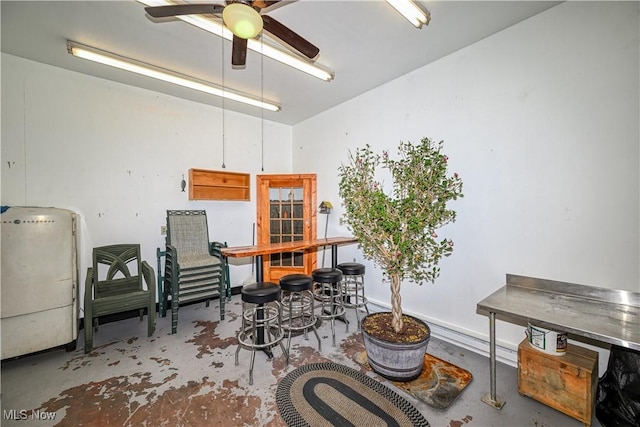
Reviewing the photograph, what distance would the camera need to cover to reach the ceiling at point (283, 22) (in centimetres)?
225

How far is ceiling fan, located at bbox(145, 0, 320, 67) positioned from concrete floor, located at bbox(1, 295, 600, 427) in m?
2.70

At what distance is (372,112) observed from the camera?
376cm

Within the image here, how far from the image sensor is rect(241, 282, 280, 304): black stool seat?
7.63ft

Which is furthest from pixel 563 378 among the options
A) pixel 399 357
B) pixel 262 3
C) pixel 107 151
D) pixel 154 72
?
pixel 107 151

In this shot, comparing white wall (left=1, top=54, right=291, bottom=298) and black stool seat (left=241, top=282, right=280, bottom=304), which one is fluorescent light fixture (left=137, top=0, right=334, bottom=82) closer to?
white wall (left=1, top=54, right=291, bottom=298)

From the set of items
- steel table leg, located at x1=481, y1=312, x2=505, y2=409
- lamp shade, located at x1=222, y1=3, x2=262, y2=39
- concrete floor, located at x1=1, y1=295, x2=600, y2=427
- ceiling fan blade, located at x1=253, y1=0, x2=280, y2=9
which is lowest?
concrete floor, located at x1=1, y1=295, x2=600, y2=427

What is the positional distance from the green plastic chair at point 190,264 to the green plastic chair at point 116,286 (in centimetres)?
26

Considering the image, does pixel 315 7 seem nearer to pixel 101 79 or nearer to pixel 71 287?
pixel 101 79

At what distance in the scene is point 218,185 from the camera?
4.36 metres

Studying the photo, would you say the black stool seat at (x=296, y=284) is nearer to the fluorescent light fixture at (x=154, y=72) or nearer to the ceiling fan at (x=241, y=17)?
the ceiling fan at (x=241, y=17)

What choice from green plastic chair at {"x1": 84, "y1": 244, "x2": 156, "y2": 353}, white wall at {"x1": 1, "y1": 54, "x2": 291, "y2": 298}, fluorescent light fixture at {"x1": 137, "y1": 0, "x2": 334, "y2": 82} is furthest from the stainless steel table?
white wall at {"x1": 1, "y1": 54, "x2": 291, "y2": 298}

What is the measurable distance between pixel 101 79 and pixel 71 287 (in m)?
2.69

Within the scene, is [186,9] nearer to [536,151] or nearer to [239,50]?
[239,50]

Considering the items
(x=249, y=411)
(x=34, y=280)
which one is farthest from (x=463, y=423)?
(x=34, y=280)
